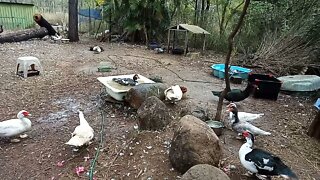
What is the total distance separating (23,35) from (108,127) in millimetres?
8770

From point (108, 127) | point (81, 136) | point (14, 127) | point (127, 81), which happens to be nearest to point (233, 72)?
point (127, 81)

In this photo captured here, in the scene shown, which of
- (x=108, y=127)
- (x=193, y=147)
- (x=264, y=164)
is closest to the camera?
(x=264, y=164)

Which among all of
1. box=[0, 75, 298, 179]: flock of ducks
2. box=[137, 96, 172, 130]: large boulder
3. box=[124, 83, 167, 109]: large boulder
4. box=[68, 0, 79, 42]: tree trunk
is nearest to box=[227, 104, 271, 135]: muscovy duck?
box=[0, 75, 298, 179]: flock of ducks

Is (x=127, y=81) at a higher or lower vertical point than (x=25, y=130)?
higher

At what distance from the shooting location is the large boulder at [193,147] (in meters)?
2.60

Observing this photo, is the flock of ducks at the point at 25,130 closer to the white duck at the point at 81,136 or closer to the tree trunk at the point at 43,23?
the white duck at the point at 81,136

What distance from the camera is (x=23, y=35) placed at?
10.7m

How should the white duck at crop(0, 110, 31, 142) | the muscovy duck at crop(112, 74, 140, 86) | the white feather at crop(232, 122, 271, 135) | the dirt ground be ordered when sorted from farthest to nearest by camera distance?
the muscovy duck at crop(112, 74, 140, 86) < the white feather at crop(232, 122, 271, 135) < the white duck at crop(0, 110, 31, 142) < the dirt ground

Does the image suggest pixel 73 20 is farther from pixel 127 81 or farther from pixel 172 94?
pixel 172 94

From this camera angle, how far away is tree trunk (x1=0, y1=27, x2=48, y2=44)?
1003cm

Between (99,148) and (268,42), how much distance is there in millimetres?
6134

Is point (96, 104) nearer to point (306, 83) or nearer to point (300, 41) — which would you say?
point (306, 83)

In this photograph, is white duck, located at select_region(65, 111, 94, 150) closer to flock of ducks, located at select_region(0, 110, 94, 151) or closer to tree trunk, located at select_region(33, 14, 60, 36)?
flock of ducks, located at select_region(0, 110, 94, 151)

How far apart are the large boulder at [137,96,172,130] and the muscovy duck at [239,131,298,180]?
123 cm
